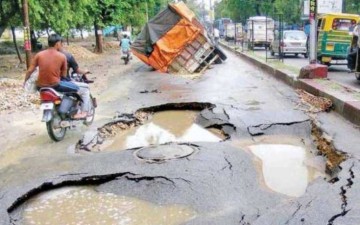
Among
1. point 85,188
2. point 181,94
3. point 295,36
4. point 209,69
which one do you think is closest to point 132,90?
point 181,94

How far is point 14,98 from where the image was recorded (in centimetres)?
1140

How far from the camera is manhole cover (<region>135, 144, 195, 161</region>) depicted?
5730 mm

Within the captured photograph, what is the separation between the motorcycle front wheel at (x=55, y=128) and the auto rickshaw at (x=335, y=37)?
44.5 feet

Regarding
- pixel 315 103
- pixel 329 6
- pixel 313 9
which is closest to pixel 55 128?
pixel 315 103

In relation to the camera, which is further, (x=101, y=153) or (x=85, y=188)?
(x=101, y=153)

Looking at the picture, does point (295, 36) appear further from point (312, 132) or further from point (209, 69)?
point (312, 132)

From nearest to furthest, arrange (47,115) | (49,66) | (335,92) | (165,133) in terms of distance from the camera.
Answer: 1. (47,115)
2. (49,66)
3. (165,133)
4. (335,92)

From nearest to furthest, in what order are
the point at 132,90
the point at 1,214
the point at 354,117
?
the point at 1,214
the point at 354,117
the point at 132,90

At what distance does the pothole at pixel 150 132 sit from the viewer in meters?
6.98

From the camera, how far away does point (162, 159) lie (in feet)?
18.5

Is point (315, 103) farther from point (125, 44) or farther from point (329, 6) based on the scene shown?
point (125, 44)

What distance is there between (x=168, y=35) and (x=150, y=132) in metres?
10.8

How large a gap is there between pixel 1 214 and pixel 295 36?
81.3ft

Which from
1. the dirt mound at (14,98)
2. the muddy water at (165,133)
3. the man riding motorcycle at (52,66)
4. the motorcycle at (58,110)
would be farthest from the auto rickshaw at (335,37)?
the man riding motorcycle at (52,66)
